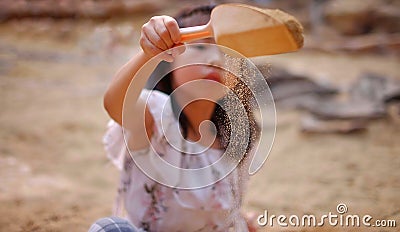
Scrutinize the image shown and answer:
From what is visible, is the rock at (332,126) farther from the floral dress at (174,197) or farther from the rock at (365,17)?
the rock at (365,17)

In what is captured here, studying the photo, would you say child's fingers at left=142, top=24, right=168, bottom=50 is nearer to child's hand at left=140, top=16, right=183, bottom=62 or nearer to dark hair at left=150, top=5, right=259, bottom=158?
child's hand at left=140, top=16, right=183, bottom=62

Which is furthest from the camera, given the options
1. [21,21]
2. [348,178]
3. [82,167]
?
[21,21]

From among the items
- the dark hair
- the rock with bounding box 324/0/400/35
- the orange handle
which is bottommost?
the rock with bounding box 324/0/400/35

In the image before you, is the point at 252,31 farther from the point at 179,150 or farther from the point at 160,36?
the point at 179,150

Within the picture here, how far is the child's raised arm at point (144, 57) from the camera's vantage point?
71 cm

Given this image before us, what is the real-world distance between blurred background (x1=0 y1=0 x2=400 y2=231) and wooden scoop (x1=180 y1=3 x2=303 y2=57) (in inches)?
3.9

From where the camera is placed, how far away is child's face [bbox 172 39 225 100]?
0.80 m

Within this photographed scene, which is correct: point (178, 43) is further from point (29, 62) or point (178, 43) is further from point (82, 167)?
point (29, 62)

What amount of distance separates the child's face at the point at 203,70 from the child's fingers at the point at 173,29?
0.29ft

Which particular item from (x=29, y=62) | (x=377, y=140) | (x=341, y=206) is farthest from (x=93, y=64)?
(x=341, y=206)

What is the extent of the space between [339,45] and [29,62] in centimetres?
297

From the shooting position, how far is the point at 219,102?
0.81 m
